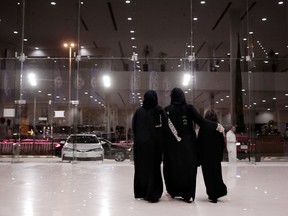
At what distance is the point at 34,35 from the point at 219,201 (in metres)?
10.1

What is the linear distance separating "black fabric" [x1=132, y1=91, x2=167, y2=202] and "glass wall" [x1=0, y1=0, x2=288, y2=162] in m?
7.40

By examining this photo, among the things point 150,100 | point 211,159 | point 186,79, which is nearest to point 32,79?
point 186,79

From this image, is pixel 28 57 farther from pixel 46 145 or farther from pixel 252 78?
pixel 252 78

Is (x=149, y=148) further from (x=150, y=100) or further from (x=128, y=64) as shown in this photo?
(x=128, y=64)

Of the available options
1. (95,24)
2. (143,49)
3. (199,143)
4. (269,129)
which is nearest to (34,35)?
(95,24)

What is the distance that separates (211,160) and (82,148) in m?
7.43

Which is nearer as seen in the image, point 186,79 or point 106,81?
point 186,79

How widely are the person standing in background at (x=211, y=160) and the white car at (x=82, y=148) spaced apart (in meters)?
7.19

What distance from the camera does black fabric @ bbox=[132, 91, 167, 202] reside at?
515 cm

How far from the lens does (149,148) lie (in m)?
5.19

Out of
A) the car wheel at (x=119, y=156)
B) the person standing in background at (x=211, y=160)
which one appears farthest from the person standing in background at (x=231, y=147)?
the person standing in background at (x=211, y=160)

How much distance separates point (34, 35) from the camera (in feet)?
43.4

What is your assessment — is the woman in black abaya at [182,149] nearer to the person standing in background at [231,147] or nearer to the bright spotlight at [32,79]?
the person standing in background at [231,147]

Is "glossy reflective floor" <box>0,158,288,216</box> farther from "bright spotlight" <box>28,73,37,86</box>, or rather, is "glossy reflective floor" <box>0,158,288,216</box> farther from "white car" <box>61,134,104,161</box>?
"bright spotlight" <box>28,73,37,86</box>
